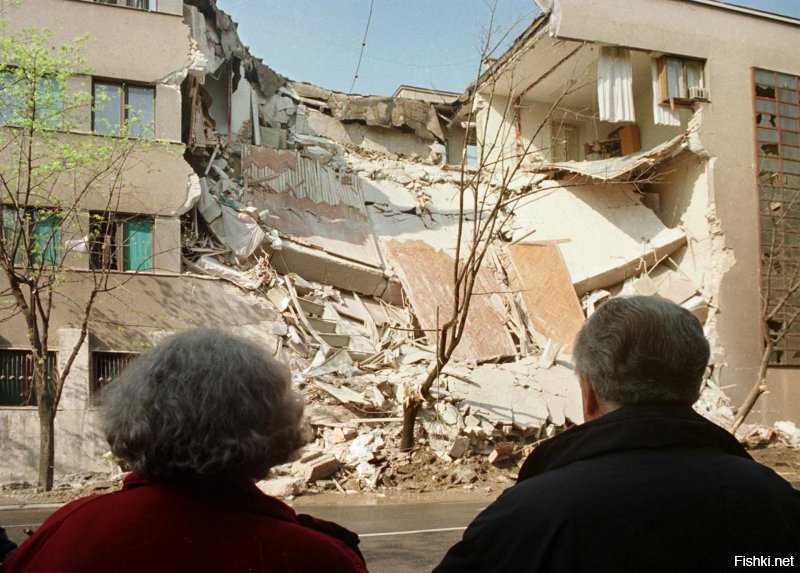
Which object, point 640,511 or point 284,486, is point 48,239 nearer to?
point 284,486

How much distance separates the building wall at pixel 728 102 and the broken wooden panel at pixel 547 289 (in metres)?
3.99

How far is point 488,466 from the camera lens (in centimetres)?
1274

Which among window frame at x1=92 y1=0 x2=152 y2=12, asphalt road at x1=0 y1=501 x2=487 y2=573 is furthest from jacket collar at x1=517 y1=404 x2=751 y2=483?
window frame at x1=92 y1=0 x2=152 y2=12

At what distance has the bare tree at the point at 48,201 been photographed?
11469 millimetres

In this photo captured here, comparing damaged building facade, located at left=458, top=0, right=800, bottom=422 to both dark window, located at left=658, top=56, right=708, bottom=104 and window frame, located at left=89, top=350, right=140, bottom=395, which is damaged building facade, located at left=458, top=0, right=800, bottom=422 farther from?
window frame, located at left=89, top=350, right=140, bottom=395

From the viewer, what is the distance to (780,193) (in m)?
19.1

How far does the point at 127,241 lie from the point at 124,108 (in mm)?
2917

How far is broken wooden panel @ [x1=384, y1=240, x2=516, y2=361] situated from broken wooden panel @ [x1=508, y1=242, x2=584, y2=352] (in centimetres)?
76

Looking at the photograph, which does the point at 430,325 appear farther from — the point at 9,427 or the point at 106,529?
the point at 106,529

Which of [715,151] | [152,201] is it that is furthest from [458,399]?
[715,151]

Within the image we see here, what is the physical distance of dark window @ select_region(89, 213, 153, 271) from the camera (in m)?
14.3

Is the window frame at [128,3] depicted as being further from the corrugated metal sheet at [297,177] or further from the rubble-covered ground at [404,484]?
the rubble-covered ground at [404,484]

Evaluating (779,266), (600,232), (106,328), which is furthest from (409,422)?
(779,266)

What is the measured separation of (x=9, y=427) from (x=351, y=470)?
20.9 ft
